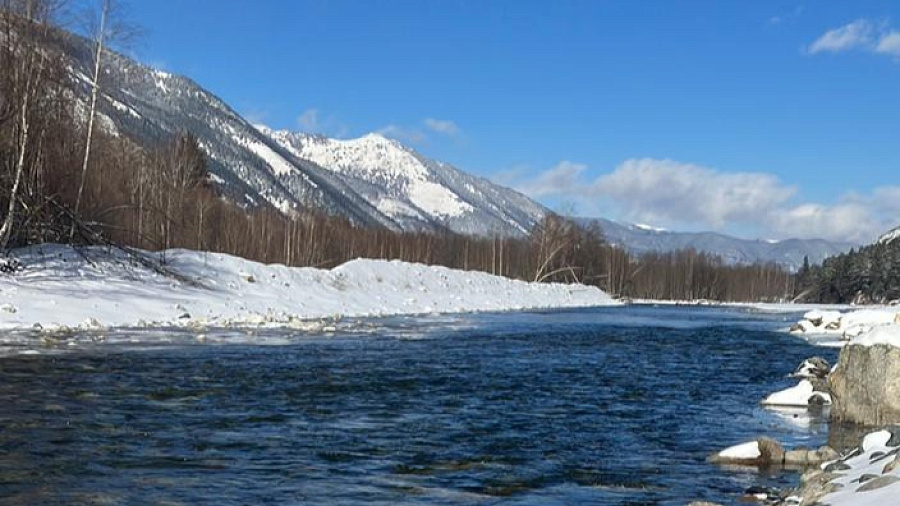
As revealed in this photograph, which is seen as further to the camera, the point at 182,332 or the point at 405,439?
the point at 182,332

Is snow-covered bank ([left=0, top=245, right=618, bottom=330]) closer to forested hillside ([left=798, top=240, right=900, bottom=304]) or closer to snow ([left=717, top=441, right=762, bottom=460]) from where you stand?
snow ([left=717, top=441, right=762, bottom=460])

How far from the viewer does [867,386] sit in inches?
584

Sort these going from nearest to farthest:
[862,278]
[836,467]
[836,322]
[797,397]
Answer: [836,467]
[797,397]
[836,322]
[862,278]

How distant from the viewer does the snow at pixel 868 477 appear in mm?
7316

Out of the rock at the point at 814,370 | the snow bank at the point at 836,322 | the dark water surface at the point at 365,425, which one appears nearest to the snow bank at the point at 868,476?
the dark water surface at the point at 365,425

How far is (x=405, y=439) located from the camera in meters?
12.5

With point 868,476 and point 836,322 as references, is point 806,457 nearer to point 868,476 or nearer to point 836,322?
point 868,476

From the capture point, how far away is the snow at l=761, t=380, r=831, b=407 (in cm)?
1716

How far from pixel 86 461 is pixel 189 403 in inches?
185

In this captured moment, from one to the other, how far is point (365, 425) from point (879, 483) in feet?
25.5

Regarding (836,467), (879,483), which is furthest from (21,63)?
(879,483)

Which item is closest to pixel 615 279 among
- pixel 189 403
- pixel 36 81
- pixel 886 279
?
pixel 886 279

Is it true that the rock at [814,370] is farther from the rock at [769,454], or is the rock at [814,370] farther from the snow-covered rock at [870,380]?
the rock at [769,454]

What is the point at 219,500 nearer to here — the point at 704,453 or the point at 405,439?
the point at 405,439
